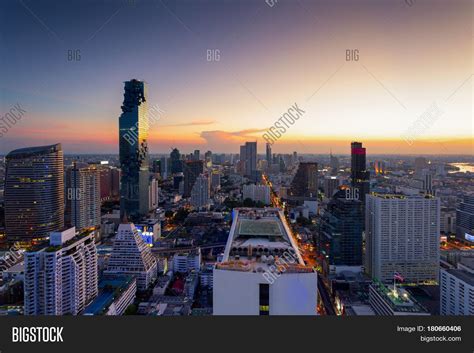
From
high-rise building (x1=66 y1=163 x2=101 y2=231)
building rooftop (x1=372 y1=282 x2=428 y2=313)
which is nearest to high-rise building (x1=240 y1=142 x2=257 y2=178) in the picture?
high-rise building (x1=66 y1=163 x2=101 y2=231)

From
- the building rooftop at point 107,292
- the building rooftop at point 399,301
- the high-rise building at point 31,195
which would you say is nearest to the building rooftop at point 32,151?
the high-rise building at point 31,195

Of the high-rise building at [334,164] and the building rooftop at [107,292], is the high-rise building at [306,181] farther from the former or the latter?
the building rooftop at [107,292]

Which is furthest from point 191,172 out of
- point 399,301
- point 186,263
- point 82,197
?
point 399,301

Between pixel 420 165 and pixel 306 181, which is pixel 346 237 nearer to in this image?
pixel 420 165

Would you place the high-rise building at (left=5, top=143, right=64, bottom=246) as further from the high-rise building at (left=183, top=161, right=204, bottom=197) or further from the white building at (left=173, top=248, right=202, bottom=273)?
the high-rise building at (left=183, top=161, right=204, bottom=197)

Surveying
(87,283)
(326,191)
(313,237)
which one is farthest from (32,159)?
(326,191)

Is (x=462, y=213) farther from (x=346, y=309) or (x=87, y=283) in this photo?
(x=87, y=283)
